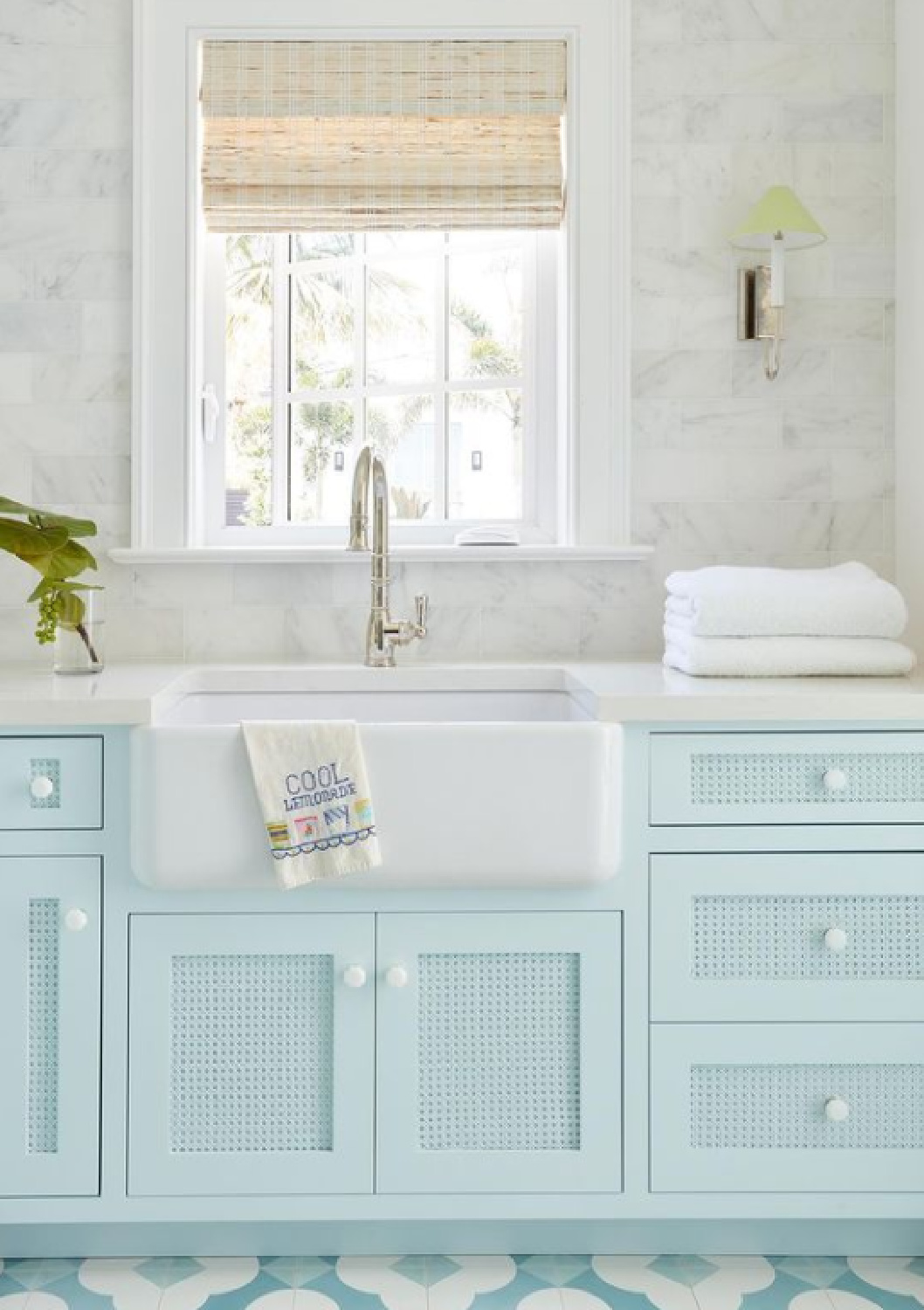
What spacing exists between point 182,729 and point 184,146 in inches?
51.4

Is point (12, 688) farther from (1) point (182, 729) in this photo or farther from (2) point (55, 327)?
(2) point (55, 327)

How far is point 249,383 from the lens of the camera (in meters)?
2.77

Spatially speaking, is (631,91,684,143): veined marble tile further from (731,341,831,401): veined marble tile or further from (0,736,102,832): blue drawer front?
(0,736,102,832): blue drawer front

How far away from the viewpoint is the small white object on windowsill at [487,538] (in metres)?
2.61

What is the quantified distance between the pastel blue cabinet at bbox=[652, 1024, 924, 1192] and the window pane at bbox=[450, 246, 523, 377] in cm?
144

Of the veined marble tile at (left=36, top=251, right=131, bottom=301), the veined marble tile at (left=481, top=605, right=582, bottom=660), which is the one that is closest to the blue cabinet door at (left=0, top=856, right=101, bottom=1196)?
the veined marble tile at (left=481, top=605, right=582, bottom=660)

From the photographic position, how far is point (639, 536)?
2.64 metres

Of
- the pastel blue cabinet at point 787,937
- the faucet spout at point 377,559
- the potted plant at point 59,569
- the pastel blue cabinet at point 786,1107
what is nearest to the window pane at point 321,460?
the faucet spout at point 377,559

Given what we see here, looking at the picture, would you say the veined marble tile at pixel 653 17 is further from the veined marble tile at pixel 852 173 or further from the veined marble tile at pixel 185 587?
the veined marble tile at pixel 185 587

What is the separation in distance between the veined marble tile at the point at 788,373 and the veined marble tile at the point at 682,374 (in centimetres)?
2

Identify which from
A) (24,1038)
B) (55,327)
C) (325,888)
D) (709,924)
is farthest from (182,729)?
(55,327)

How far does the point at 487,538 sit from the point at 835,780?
93cm

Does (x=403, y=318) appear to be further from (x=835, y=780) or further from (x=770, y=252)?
(x=835, y=780)

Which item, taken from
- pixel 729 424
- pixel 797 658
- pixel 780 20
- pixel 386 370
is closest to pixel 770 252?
pixel 729 424
